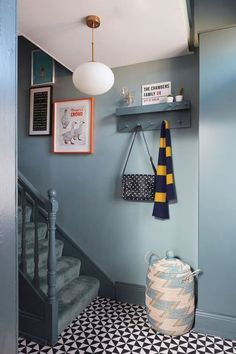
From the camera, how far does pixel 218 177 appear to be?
80.7 inches

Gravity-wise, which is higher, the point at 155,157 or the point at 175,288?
the point at 155,157

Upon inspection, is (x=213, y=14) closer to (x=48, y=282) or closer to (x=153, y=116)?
(x=153, y=116)

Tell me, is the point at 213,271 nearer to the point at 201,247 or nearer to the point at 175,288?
the point at 201,247

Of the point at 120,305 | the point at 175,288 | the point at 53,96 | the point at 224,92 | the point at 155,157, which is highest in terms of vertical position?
the point at 53,96

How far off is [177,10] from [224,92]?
2.29 feet

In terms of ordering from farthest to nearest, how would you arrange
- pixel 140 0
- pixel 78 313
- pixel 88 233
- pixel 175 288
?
1. pixel 88 233
2. pixel 78 313
3. pixel 175 288
4. pixel 140 0

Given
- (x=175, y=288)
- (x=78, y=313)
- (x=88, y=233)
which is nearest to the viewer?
(x=175, y=288)

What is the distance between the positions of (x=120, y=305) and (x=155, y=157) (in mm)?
1460

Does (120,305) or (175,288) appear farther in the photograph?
(120,305)

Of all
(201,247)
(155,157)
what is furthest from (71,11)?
(201,247)

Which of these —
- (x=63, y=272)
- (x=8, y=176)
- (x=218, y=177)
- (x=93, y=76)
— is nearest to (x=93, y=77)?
(x=93, y=76)

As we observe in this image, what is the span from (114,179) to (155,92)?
0.92 meters

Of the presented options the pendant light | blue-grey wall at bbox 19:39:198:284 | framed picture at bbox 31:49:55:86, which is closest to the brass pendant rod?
the pendant light

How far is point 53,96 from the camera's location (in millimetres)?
2906
